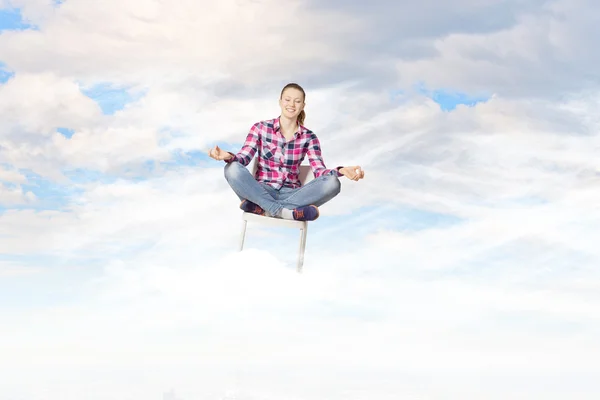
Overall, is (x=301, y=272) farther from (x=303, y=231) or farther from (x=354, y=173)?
(x=354, y=173)

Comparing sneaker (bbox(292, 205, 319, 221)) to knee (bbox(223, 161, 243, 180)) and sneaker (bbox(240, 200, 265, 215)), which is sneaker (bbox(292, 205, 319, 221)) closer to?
sneaker (bbox(240, 200, 265, 215))

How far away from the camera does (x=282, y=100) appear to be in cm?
740

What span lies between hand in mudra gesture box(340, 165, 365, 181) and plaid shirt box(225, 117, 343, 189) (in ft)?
1.15

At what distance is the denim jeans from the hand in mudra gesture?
13 cm

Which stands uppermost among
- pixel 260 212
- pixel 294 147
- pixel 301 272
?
pixel 294 147

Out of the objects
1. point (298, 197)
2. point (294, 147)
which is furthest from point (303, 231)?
point (294, 147)

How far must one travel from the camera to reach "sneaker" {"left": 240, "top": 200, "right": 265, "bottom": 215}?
24.1ft

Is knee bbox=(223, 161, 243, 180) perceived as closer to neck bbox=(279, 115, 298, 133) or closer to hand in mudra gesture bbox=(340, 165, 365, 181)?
neck bbox=(279, 115, 298, 133)

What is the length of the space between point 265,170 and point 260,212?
0.43 m

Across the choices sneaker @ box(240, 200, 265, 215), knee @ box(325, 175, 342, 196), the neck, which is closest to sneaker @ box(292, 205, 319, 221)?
knee @ box(325, 175, 342, 196)

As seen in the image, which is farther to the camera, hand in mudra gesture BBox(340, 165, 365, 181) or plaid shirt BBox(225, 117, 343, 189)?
plaid shirt BBox(225, 117, 343, 189)

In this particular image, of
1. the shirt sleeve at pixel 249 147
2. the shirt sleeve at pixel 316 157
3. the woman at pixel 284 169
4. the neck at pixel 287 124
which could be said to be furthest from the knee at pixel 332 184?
the shirt sleeve at pixel 249 147

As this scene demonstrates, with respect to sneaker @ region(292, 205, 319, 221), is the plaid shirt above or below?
above

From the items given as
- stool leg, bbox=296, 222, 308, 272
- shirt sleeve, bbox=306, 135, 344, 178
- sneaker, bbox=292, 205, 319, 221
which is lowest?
stool leg, bbox=296, 222, 308, 272
